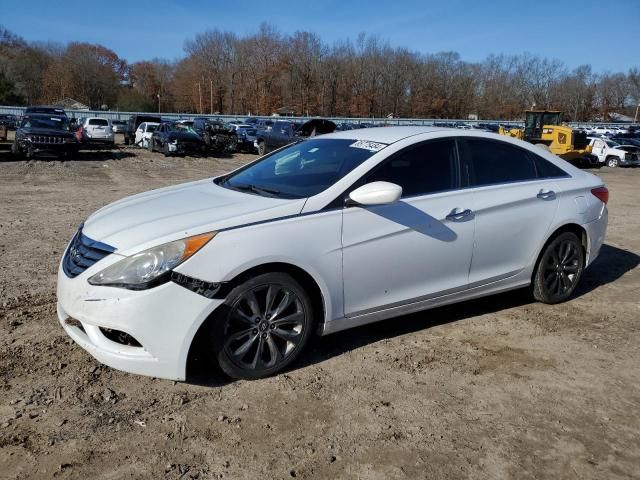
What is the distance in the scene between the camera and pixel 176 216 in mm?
3527

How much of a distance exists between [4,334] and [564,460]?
392 cm

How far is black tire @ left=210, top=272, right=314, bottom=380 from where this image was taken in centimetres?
333

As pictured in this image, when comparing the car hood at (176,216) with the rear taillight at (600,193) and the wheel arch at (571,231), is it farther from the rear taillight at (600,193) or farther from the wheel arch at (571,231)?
the rear taillight at (600,193)

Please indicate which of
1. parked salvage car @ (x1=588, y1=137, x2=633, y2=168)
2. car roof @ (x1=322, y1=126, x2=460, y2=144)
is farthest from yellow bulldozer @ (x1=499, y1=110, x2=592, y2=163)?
car roof @ (x1=322, y1=126, x2=460, y2=144)

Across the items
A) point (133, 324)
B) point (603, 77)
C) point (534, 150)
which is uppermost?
point (603, 77)

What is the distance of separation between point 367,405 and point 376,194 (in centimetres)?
134

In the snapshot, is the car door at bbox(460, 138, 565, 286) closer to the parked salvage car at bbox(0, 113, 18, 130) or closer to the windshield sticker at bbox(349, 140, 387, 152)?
the windshield sticker at bbox(349, 140, 387, 152)

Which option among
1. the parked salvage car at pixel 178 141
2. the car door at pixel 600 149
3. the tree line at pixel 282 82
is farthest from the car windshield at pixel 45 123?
the tree line at pixel 282 82

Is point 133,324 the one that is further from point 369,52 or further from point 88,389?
point 369,52

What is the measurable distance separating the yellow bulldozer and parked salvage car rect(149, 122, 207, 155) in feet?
47.8

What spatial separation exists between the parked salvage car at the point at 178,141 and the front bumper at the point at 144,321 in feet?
73.1

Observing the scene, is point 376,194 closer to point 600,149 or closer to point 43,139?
point 43,139

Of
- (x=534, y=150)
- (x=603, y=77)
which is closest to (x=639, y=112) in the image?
(x=603, y=77)

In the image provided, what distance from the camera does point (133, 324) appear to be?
10.2 ft
